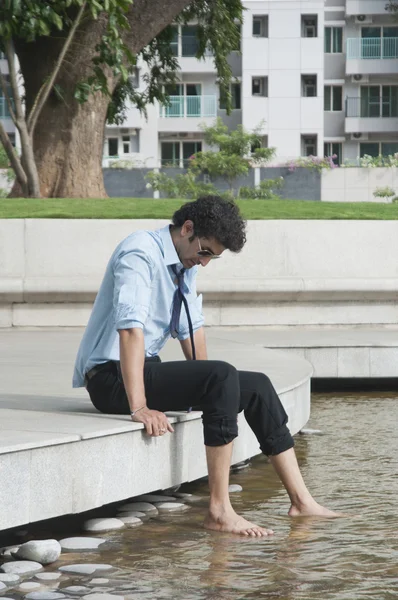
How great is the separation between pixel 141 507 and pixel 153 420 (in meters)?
0.72

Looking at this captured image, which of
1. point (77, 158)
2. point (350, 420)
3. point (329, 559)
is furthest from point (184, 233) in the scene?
point (77, 158)

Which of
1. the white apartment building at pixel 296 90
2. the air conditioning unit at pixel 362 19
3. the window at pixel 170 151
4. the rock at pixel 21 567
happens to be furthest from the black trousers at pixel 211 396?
the air conditioning unit at pixel 362 19

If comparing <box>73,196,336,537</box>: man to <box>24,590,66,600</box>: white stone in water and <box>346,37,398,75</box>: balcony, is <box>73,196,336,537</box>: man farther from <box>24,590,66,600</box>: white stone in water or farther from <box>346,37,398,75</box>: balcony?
<box>346,37,398,75</box>: balcony

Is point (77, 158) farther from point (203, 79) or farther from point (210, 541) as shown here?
point (203, 79)

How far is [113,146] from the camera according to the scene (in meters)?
56.2

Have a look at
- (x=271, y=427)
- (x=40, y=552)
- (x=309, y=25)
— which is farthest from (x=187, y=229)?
(x=309, y=25)

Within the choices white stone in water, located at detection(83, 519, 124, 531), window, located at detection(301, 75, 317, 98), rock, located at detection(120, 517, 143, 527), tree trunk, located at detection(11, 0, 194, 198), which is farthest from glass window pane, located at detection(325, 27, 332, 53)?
white stone in water, located at detection(83, 519, 124, 531)

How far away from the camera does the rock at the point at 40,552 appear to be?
4.41 m

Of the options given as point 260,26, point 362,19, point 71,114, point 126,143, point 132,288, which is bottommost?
point 132,288

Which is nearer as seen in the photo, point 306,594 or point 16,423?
point 306,594

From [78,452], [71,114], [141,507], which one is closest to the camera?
[78,452]

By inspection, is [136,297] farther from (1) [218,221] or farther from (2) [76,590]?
(2) [76,590]

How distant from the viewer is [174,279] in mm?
5129

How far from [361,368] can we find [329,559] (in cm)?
525
